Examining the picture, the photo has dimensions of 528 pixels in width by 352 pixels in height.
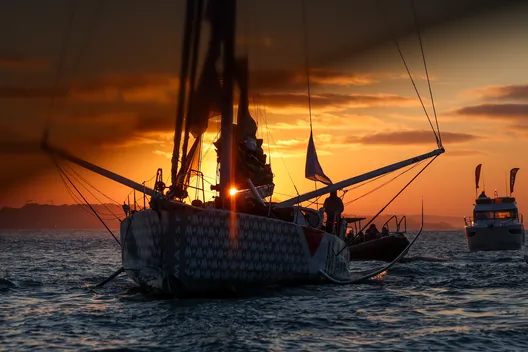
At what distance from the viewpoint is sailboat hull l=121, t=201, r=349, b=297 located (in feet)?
74.0

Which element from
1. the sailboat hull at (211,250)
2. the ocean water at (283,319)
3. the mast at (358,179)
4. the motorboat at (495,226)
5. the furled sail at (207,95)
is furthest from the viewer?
the motorboat at (495,226)

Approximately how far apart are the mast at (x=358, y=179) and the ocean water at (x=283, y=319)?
3828 mm

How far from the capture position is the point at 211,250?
22.9 m

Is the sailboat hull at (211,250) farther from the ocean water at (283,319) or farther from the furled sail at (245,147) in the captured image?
the furled sail at (245,147)

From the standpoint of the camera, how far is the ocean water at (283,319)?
16.5 m

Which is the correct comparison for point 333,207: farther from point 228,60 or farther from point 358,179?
point 228,60

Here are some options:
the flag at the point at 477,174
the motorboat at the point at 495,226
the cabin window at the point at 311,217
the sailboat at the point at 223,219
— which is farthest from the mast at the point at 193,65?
the flag at the point at 477,174

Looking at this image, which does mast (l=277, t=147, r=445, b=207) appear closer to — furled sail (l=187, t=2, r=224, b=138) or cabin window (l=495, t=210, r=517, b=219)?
furled sail (l=187, t=2, r=224, b=138)

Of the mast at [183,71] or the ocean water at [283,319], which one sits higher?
the mast at [183,71]

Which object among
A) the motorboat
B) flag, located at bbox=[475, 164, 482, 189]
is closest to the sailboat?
the motorboat

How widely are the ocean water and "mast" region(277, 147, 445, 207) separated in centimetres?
383

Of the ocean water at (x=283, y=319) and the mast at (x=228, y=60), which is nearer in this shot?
the ocean water at (x=283, y=319)

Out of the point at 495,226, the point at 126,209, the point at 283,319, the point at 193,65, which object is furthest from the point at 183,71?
the point at 495,226

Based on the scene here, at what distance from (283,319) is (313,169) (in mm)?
14853
